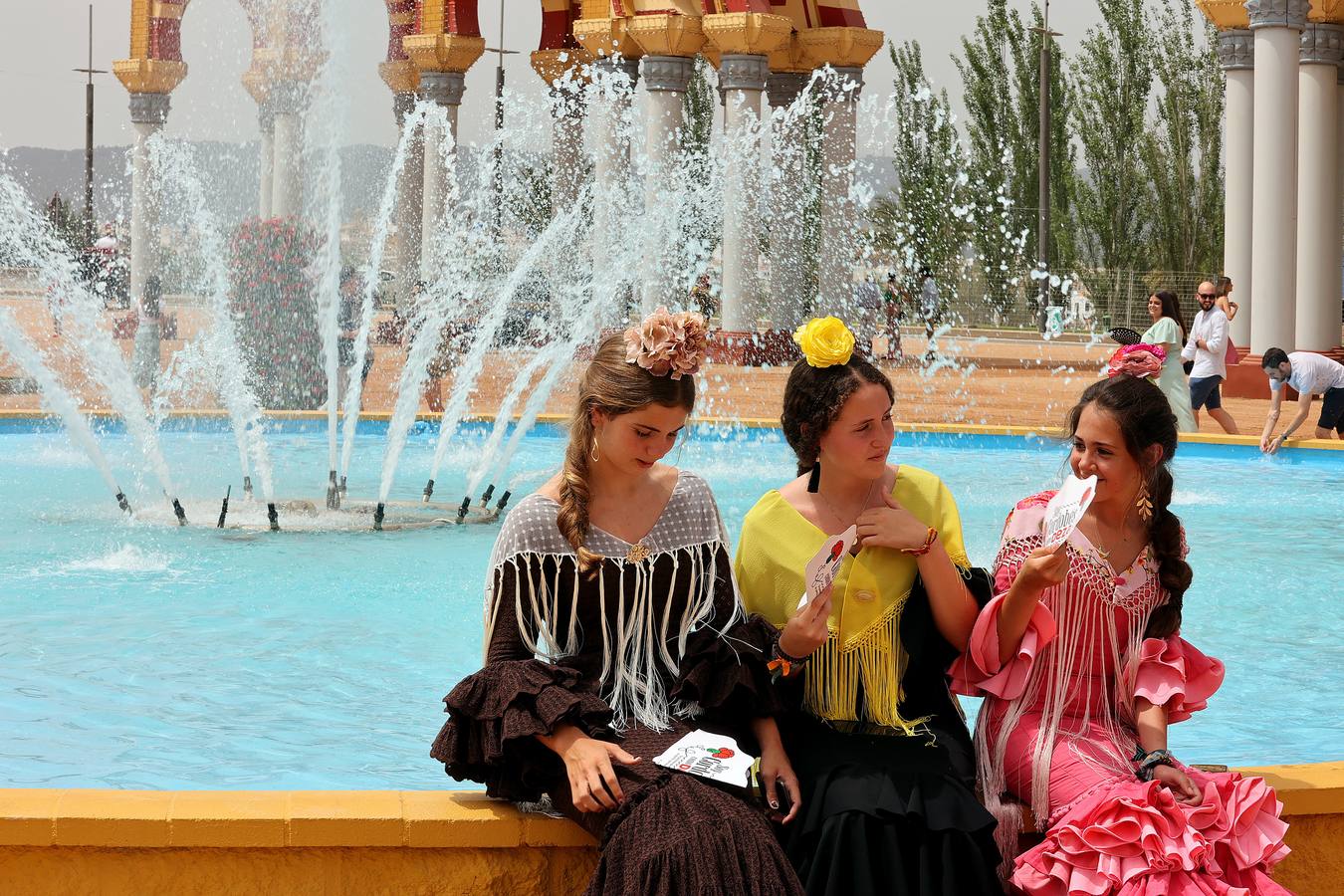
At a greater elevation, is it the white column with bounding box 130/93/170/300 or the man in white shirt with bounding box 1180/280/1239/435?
the white column with bounding box 130/93/170/300

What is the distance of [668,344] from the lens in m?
3.12

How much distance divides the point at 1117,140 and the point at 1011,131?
248 cm

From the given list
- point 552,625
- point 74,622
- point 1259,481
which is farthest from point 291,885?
point 1259,481

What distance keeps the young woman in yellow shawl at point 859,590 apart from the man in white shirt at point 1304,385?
27.0 feet

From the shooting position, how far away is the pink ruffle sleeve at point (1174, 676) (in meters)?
3.21

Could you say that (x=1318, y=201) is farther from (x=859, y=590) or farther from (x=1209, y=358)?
(x=859, y=590)

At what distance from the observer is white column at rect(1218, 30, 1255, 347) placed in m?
16.8

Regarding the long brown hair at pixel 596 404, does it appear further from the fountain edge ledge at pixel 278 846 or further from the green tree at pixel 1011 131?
the green tree at pixel 1011 131

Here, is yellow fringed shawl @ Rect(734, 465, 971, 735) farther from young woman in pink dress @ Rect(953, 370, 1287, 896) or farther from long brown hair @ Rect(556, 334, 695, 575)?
long brown hair @ Rect(556, 334, 695, 575)

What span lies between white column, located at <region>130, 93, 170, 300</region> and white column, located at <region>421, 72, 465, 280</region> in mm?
3600

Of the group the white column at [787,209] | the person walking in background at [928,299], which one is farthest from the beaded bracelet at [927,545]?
the person walking in background at [928,299]

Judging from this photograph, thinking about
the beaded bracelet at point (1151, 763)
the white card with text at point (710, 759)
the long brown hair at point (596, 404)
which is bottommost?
the beaded bracelet at point (1151, 763)

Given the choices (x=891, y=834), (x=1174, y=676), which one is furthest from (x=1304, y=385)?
(x=891, y=834)

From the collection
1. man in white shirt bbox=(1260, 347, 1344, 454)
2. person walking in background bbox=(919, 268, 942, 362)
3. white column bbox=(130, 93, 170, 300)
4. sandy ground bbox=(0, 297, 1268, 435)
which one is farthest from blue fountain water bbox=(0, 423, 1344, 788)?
person walking in background bbox=(919, 268, 942, 362)
